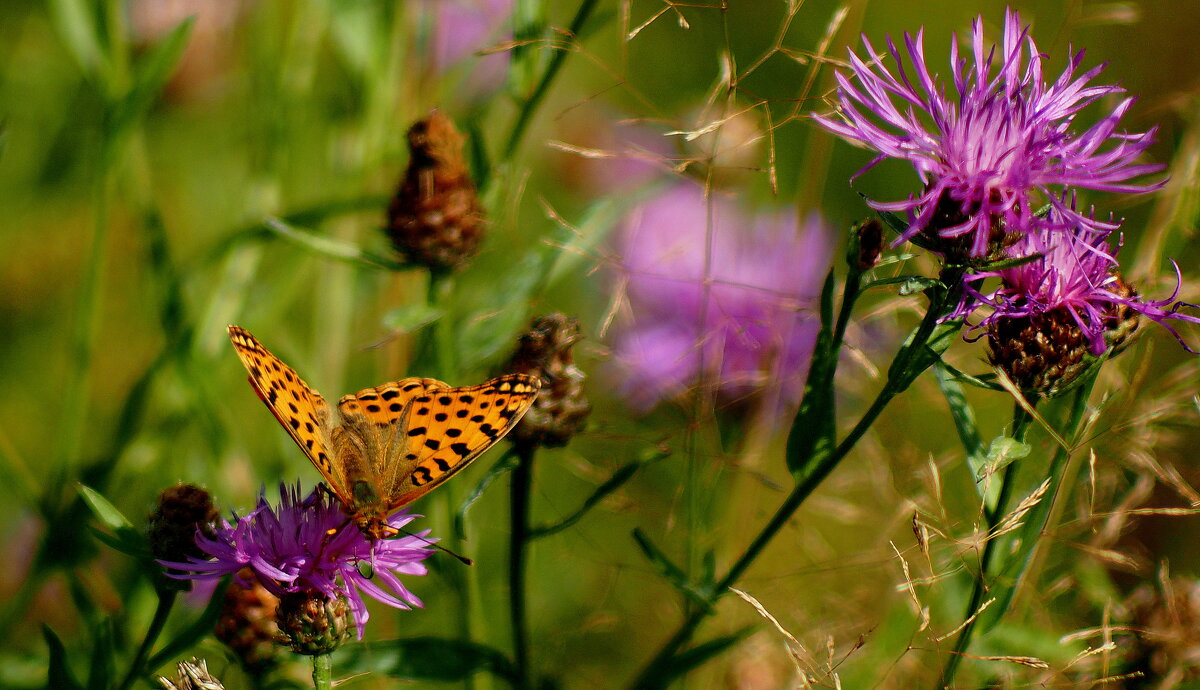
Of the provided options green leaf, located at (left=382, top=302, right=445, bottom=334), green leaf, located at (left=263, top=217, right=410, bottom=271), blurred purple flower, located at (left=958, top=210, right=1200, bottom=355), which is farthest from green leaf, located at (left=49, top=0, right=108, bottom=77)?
blurred purple flower, located at (left=958, top=210, right=1200, bottom=355)

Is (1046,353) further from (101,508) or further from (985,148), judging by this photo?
(101,508)

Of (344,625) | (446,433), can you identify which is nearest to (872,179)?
(446,433)

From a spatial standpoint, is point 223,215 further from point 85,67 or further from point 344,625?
point 344,625

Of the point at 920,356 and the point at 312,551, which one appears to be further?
the point at 312,551

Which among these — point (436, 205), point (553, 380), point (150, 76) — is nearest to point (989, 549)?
point (553, 380)

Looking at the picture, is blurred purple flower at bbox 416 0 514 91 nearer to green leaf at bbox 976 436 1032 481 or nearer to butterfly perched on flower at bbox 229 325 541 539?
butterfly perched on flower at bbox 229 325 541 539
